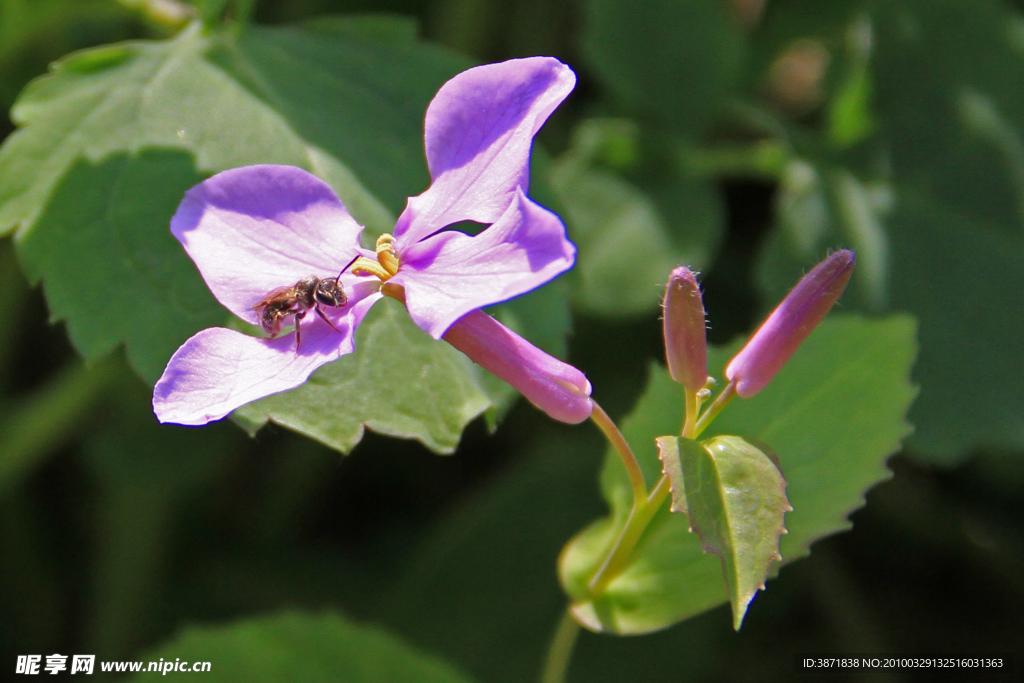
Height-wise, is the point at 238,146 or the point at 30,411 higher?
the point at 238,146

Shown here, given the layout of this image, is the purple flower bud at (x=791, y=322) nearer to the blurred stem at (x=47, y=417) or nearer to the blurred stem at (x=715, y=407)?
the blurred stem at (x=715, y=407)

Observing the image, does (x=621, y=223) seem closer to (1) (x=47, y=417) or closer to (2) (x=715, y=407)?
(2) (x=715, y=407)

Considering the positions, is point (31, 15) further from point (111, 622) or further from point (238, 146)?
point (111, 622)

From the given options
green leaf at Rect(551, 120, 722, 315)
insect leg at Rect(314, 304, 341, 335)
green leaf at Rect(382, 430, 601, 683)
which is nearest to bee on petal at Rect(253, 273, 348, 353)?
insect leg at Rect(314, 304, 341, 335)

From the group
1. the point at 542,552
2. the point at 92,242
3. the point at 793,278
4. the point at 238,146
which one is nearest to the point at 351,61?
the point at 238,146

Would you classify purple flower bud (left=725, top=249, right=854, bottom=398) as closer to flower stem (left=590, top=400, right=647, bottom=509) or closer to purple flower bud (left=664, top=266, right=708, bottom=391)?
purple flower bud (left=664, top=266, right=708, bottom=391)
